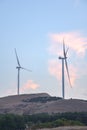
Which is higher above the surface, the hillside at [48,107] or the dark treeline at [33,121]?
the dark treeline at [33,121]

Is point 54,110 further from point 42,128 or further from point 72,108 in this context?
point 42,128

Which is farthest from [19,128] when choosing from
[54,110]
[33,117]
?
[54,110]

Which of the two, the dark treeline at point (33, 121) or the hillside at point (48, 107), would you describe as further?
the hillside at point (48, 107)

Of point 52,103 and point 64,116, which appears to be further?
point 52,103

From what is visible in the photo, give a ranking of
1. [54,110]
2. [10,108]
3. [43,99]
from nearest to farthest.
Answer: [54,110]
[10,108]
[43,99]

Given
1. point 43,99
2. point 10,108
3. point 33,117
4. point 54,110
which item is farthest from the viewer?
point 43,99

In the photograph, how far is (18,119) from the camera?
368ft

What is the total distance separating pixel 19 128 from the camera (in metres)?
113

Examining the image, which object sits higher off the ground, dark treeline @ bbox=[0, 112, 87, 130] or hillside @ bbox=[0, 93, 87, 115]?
dark treeline @ bbox=[0, 112, 87, 130]

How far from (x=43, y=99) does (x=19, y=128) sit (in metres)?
78.5

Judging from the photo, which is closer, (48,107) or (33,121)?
(33,121)

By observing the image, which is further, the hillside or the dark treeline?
the hillside

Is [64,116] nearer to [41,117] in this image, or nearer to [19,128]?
[41,117]

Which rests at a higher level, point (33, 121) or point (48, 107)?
point (33, 121)
